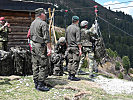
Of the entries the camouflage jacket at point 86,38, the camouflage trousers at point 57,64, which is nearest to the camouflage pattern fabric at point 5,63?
the camouflage trousers at point 57,64

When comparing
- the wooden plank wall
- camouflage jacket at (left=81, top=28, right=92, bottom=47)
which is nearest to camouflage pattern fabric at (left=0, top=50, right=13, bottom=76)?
camouflage jacket at (left=81, top=28, right=92, bottom=47)

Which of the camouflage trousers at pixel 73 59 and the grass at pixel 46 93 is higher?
the camouflage trousers at pixel 73 59

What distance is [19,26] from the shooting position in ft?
41.0

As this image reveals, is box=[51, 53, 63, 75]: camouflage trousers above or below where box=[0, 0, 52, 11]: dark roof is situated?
below

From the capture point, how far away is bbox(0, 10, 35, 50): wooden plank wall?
40.1 ft

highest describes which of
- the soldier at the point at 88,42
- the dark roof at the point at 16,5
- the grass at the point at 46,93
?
the dark roof at the point at 16,5

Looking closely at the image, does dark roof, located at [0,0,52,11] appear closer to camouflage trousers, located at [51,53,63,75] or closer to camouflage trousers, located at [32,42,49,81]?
camouflage trousers, located at [51,53,63,75]

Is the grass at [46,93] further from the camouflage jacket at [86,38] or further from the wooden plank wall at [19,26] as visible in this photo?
the wooden plank wall at [19,26]

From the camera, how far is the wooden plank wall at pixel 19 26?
481 inches

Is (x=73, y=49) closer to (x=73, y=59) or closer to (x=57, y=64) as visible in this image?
(x=73, y=59)

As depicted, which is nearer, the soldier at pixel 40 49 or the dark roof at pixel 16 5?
the soldier at pixel 40 49

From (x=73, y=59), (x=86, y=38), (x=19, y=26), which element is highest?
(x=19, y=26)

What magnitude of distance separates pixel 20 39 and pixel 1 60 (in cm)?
639

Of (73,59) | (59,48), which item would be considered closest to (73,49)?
(73,59)
